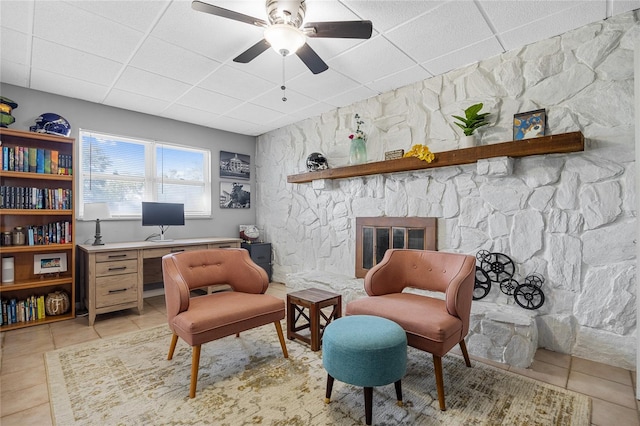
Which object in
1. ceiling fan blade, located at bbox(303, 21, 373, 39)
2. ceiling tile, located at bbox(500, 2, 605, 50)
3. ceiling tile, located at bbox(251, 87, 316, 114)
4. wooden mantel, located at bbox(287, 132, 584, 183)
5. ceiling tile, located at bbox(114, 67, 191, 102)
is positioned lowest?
wooden mantel, located at bbox(287, 132, 584, 183)

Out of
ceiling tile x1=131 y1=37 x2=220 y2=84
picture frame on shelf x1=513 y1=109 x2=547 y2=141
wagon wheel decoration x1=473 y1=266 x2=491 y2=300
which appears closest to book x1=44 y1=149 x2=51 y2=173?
ceiling tile x1=131 y1=37 x2=220 y2=84

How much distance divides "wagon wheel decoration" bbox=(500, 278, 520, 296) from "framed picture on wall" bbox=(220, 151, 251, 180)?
418 cm

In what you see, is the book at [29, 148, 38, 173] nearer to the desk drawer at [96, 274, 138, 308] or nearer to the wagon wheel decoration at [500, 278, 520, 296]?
the desk drawer at [96, 274, 138, 308]

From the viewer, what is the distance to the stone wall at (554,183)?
2.23 meters

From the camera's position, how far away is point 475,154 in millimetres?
2707

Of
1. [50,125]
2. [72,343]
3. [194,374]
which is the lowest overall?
[72,343]

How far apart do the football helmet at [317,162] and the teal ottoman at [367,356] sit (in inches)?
105

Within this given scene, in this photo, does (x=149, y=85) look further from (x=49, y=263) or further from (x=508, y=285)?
(x=508, y=285)

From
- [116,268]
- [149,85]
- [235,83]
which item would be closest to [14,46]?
[149,85]

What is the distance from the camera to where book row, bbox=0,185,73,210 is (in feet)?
10.1

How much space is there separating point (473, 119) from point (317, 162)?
198 cm

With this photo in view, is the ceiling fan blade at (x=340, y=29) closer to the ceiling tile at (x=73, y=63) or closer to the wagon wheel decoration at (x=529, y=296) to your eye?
the ceiling tile at (x=73, y=63)

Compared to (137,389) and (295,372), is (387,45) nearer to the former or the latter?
(295,372)

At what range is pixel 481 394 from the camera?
193 centimetres
